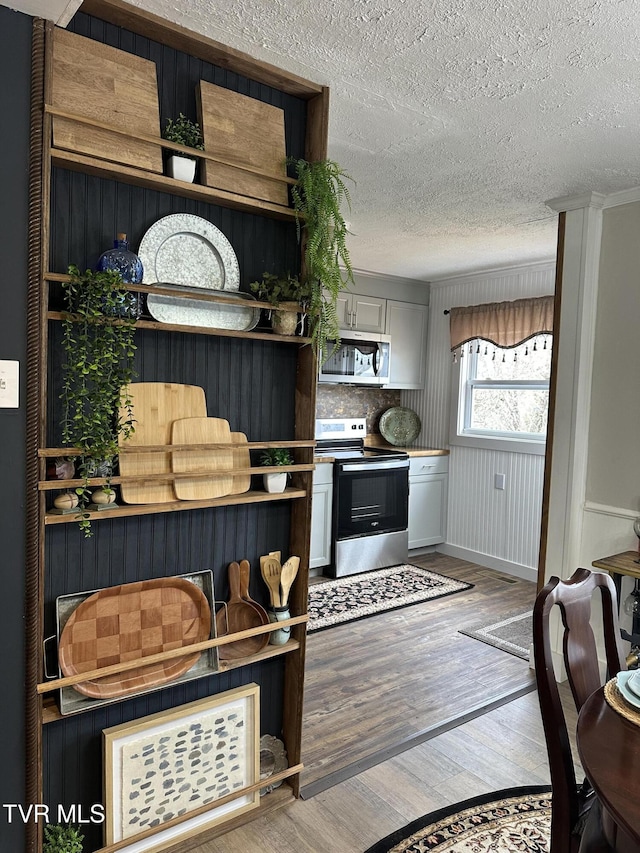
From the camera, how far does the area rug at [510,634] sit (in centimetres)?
355

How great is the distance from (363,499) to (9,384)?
3414mm

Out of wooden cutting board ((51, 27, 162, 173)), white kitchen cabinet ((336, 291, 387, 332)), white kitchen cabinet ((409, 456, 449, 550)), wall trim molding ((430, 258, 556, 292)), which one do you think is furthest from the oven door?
wooden cutting board ((51, 27, 162, 173))

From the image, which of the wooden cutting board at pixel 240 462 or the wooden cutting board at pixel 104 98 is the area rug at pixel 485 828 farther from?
the wooden cutting board at pixel 104 98

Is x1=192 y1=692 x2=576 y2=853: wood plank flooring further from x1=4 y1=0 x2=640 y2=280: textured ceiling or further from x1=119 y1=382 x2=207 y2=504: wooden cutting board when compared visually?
x1=4 y1=0 x2=640 y2=280: textured ceiling

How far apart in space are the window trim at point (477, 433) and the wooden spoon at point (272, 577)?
3026 mm

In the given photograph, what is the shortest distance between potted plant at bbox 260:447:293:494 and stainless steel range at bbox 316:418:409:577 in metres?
2.44

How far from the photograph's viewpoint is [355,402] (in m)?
5.37

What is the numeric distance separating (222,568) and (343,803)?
3.13 feet

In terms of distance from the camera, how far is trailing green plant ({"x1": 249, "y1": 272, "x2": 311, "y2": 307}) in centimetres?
202

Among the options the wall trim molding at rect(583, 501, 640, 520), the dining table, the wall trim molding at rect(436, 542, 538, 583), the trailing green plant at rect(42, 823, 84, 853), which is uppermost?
the wall trim molding at rect(583, 501, 640, 520)

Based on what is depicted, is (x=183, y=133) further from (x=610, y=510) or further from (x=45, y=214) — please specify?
(x=610, y=510)

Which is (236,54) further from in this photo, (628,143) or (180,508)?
(628,143)

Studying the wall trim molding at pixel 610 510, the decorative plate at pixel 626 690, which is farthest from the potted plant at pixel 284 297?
the wall trim molding at pixel 610 510

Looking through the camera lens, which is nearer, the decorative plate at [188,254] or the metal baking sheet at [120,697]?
the metal baking sheet at [120,697]
